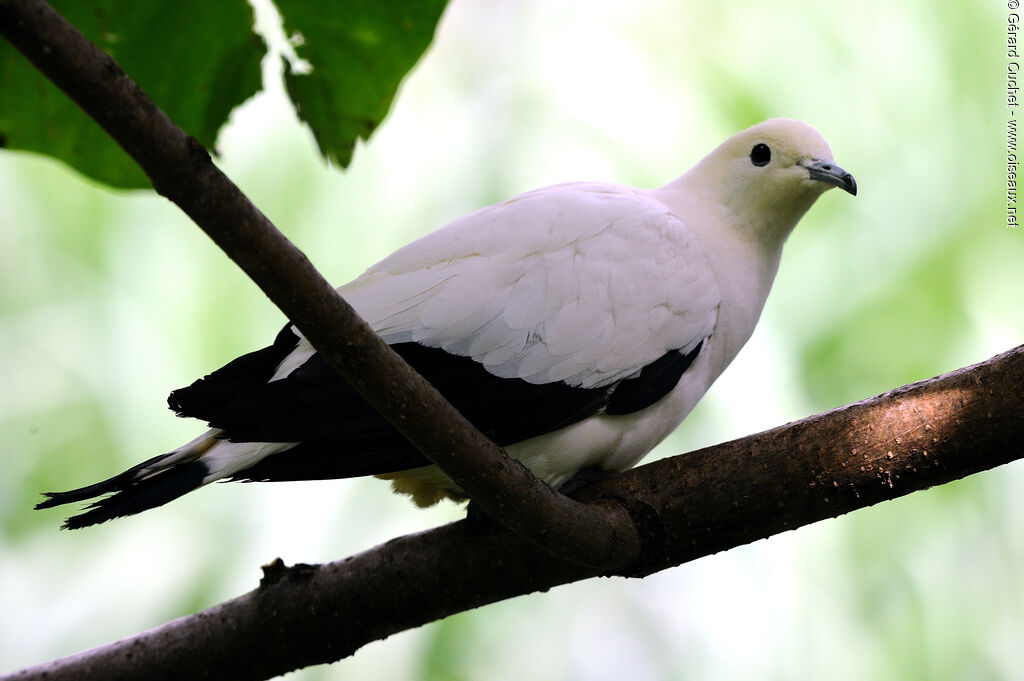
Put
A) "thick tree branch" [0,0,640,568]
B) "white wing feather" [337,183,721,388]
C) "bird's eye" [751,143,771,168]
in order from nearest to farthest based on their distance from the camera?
"thick tree branch" [0,0,640,568]
"white wing feather" [337,183,721,388]
"bird's eye" [751,143,771,168]

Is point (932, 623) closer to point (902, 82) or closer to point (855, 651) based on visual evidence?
point (855, 651)

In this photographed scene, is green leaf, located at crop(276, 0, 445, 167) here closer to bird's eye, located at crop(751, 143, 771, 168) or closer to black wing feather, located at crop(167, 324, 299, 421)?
black wing feather, located at crop(167, 324, 299, 421)

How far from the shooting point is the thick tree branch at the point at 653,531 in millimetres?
2096

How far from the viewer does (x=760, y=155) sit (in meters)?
2.94

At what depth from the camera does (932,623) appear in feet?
14.5

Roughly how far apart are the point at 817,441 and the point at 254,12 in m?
1.66

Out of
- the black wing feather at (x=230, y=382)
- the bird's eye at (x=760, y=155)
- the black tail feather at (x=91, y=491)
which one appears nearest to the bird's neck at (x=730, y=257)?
the bird's eye at (x=760, y=155)

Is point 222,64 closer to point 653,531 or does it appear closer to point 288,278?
point 288,278

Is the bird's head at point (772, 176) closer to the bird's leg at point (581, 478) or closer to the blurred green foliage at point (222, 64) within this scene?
the bird's leg at point (581, 478)

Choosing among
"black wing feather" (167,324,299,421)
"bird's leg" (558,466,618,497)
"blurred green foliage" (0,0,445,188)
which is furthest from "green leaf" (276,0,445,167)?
"bird's leg" (558,466,618,497)

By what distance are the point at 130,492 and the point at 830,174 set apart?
1.90m

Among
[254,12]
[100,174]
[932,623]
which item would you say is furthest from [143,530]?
[932,623]

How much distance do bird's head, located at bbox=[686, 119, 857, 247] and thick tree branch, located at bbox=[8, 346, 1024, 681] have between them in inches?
33.3

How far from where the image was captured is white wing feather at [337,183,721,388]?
2.41 meters
